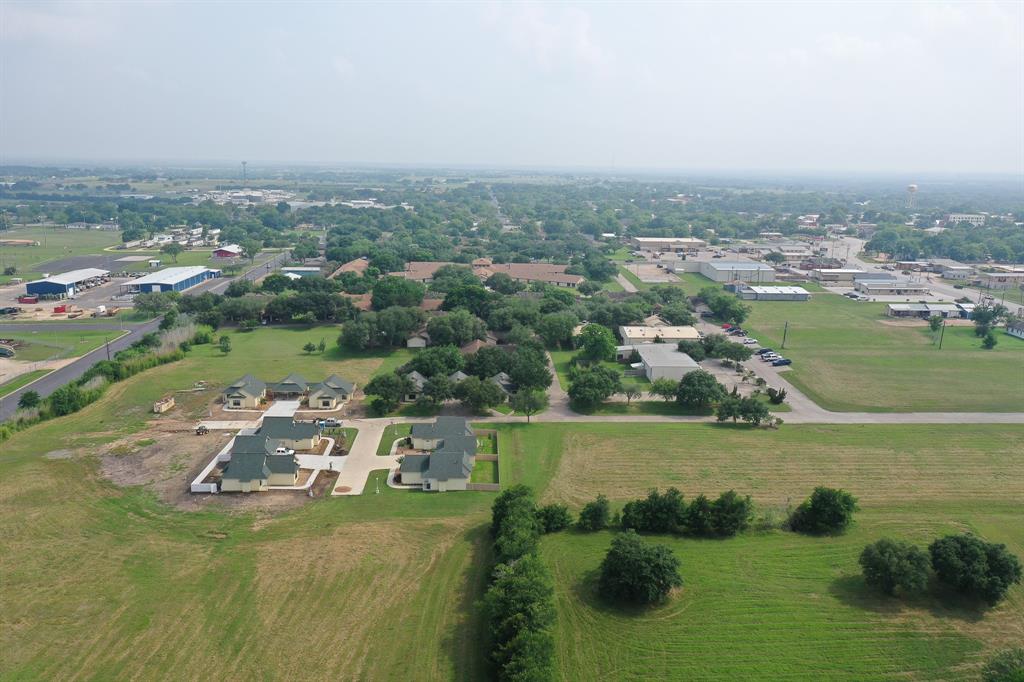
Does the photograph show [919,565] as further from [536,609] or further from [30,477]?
[30,477]

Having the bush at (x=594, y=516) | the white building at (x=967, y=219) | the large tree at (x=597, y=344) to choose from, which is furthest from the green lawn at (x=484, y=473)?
the white building at (x=967, y=219)

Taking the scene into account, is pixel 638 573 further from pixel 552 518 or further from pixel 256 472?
pixel 256 472

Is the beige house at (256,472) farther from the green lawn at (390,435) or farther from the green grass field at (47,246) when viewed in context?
the green grass field at (47,246)

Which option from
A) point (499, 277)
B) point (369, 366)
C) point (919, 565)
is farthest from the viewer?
point (499, 277)

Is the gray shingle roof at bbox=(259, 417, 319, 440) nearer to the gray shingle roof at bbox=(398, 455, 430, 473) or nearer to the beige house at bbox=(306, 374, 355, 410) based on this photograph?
the beige house at bbox=(306, 374, 355, 410)

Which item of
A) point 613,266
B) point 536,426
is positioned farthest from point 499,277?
point 536,426

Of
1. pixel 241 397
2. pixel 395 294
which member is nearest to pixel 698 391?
pixel 241 397
